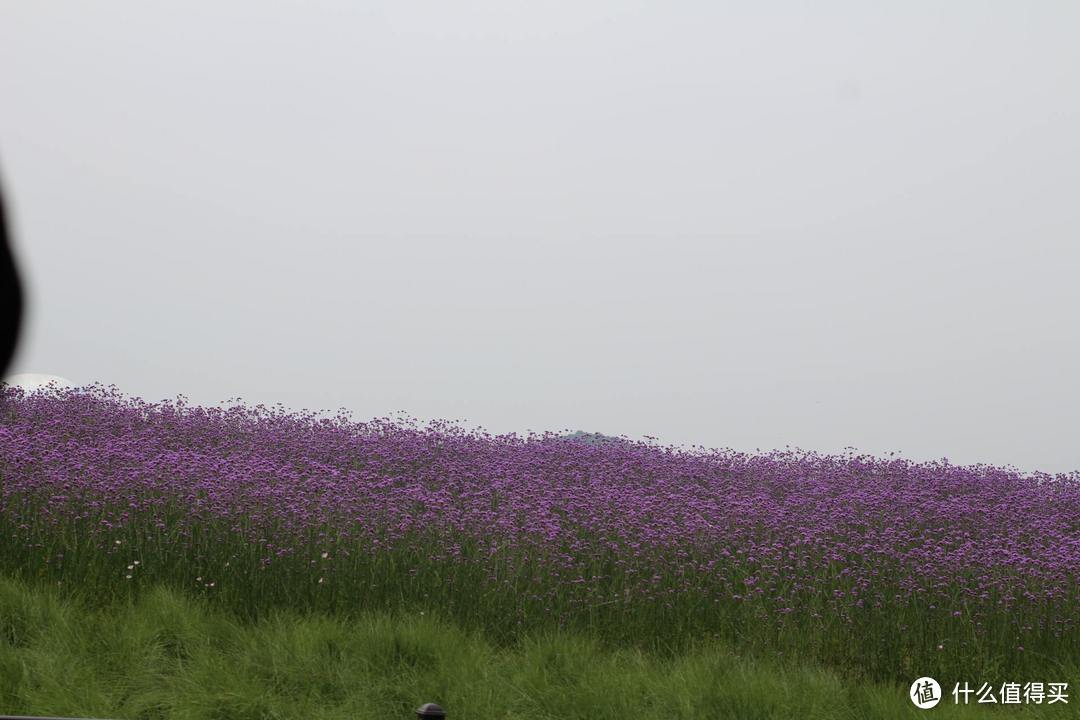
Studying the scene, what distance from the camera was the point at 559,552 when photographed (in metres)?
8.84

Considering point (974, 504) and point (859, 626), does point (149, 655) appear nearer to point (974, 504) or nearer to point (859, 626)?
point (859, 626)

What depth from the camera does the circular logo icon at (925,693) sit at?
6.74m

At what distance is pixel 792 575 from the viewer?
28.1 ft

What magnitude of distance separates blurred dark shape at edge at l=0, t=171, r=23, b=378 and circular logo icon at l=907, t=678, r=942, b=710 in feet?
21.2

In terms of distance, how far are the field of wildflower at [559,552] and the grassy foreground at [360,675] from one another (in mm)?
489

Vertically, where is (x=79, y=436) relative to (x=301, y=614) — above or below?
above

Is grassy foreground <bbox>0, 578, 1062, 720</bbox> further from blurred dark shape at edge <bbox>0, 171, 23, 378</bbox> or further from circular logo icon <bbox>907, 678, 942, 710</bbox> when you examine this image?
blurred dark shape at edge <bbox>0, 171, 23, 378</bbox>

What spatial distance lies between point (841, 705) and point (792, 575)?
6.96 ft

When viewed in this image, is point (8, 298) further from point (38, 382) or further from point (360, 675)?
point (38, 382)

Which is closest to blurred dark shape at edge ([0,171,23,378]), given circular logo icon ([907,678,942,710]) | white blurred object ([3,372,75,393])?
circular logo icon ([907,678,942,710])

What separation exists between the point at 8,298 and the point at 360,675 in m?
5.52

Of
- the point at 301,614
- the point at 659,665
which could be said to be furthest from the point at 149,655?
the point at 659,665

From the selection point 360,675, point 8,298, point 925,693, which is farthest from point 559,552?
point 8,298

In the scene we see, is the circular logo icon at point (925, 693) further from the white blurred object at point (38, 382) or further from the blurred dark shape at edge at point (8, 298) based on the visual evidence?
the white blurred object at point (38, 382)
